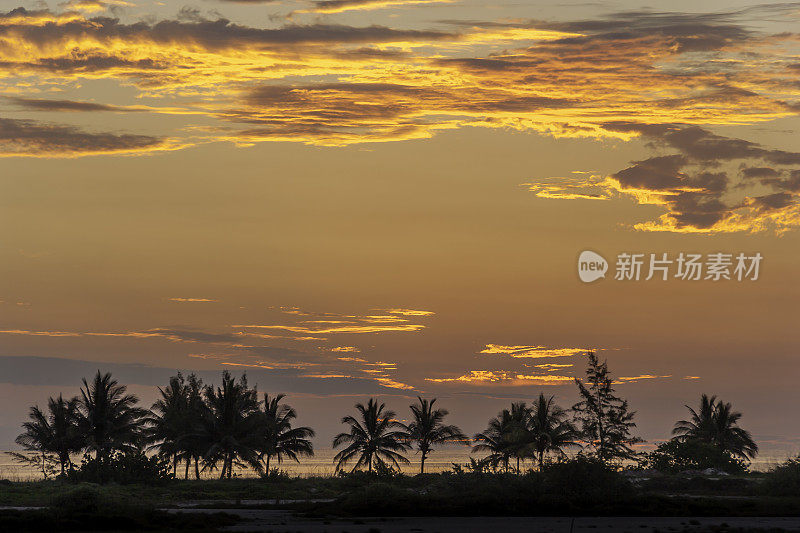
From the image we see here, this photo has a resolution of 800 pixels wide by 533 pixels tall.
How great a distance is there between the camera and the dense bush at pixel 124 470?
7888 cm

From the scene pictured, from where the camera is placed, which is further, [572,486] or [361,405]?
Answer: [361,405]

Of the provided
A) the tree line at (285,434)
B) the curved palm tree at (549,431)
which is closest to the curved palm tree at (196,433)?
the tree line at (285,434)

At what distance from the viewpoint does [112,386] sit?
83812mm

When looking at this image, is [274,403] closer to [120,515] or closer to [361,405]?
[361,405]

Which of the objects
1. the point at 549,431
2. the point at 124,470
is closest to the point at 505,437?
the point at 549,431

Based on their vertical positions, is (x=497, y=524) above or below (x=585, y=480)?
below

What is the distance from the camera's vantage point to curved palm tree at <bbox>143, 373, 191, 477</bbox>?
287ft

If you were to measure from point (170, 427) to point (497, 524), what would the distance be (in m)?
47.7

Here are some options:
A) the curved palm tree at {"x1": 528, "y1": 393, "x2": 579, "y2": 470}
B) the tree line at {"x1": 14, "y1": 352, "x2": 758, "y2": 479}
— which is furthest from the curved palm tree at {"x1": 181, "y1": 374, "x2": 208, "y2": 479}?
the curved palm tree at {"x1": 528, "y1": 393, "x2": 579, "y2": 470}

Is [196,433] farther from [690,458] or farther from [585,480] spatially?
[690,458]

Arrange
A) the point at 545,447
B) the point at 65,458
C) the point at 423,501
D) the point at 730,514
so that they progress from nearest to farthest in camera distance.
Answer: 1. the point at 730,514
2. the point at 423,501
3. the point at 65,458
4. the point at 545,447

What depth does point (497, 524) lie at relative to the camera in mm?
50438

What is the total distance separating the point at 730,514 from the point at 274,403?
53.8 metres

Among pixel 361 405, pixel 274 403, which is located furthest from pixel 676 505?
pixel 274 403
